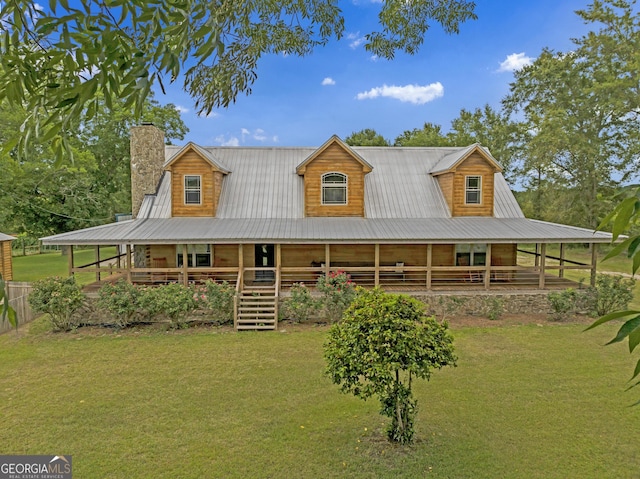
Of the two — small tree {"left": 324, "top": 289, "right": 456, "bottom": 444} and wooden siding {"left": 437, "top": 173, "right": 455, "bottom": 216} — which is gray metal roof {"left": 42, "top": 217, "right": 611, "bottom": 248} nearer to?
wooden siding {"left": 437, "top": 173, "right": 455, "bottom": 216}

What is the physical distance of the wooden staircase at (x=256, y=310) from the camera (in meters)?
13.1

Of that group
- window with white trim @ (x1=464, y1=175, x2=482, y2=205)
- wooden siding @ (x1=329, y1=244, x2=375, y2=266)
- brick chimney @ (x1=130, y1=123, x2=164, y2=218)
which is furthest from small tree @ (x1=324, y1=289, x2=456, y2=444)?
brick chimney @ (x1=130, y1=123, x2=164, y2=218)

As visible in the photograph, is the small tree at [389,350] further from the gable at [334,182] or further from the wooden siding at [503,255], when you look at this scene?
the wooden siding at [503,255]

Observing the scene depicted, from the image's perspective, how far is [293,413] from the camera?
7.50 meters

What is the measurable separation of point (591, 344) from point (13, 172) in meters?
27.0

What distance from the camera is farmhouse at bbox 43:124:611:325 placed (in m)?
15.4

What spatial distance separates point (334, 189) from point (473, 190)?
614 centimetres

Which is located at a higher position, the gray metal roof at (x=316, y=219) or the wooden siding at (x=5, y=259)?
the gray metal roof at (x=316, y=219)

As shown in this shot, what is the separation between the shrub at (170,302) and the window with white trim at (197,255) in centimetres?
387

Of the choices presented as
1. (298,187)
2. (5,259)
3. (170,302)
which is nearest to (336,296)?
(170,302)

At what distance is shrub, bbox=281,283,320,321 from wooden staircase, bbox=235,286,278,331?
45 centimetres

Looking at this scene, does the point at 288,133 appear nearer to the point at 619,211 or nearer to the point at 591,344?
the point at 591,344

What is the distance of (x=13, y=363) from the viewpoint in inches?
399

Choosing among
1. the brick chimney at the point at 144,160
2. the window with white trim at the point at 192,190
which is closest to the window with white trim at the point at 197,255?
the window with white trim at the point at 192,190
